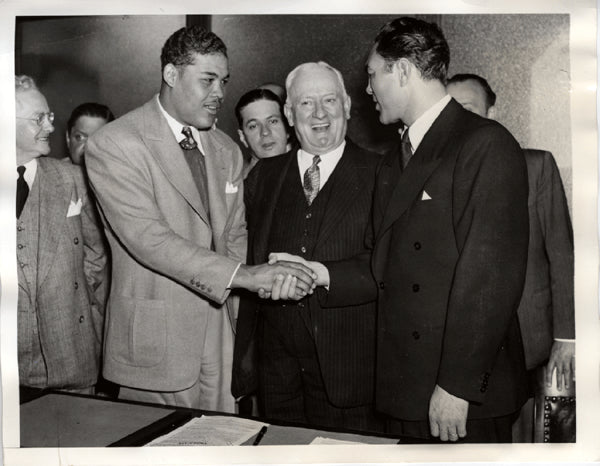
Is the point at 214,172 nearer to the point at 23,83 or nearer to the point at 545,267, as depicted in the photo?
the point at 23,83

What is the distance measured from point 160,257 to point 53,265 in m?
0.38

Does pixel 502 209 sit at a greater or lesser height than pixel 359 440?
greater

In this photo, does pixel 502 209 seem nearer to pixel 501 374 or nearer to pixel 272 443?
pixel 501 374

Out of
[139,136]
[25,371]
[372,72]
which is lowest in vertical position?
[25,371]

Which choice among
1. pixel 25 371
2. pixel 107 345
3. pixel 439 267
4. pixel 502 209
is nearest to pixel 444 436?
pixel 439 267

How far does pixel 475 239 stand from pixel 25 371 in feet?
5.13

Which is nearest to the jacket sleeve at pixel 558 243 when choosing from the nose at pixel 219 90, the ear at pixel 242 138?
the ear at pixel 242 138

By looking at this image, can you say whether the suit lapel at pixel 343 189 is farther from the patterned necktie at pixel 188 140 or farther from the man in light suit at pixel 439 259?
the patterned necktie at pixel 188 140

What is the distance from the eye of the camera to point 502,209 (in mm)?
2201

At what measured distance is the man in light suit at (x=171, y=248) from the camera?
7.98ft

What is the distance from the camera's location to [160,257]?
2.43 metres

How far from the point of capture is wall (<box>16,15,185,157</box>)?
2400mm

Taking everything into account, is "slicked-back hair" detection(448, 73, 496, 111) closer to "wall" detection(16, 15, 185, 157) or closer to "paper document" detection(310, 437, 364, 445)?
"wall" detection(16, 15, 185, 157)

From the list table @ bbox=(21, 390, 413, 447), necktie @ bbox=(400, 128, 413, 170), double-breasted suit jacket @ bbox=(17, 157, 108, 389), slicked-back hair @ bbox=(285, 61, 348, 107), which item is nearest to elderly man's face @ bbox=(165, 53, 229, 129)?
slicked-back hair @ bbox=(285, 61, 348, 107)
